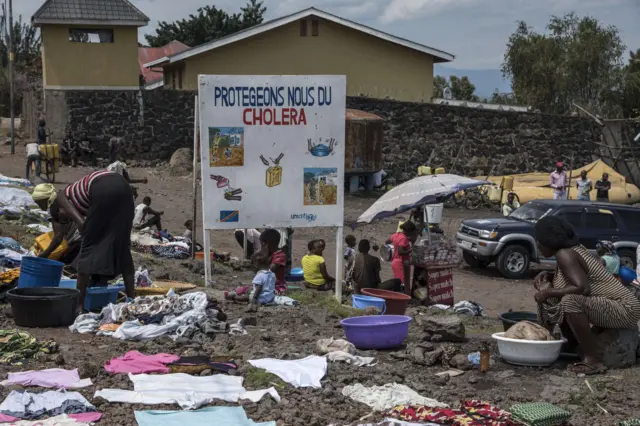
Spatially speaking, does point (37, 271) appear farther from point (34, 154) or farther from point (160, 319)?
point (34, 154)

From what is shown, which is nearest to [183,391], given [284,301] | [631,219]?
[284,301]

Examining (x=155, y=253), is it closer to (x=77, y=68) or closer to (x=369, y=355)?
(x=369, y=355)

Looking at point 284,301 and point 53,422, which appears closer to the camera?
point 53,422

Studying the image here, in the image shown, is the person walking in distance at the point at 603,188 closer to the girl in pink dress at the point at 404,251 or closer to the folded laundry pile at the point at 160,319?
the girl in pink dress at the point at 404,251

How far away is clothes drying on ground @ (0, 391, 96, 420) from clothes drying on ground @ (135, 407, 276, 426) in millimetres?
465

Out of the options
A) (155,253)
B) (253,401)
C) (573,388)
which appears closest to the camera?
(253,401)

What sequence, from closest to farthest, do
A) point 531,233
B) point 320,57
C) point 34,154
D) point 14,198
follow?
1. point 14,198
2. point 531,233
3. point 34,154
4. point 320,57

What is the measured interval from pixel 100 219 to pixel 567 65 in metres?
36.0

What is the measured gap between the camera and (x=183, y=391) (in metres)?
6.92

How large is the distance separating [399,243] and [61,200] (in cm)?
588

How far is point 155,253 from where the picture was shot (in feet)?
52.7

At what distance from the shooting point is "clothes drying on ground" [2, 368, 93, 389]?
7.00 meters

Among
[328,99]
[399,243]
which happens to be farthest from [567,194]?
[328,99]

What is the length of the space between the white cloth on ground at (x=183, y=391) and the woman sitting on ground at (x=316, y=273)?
632cm
